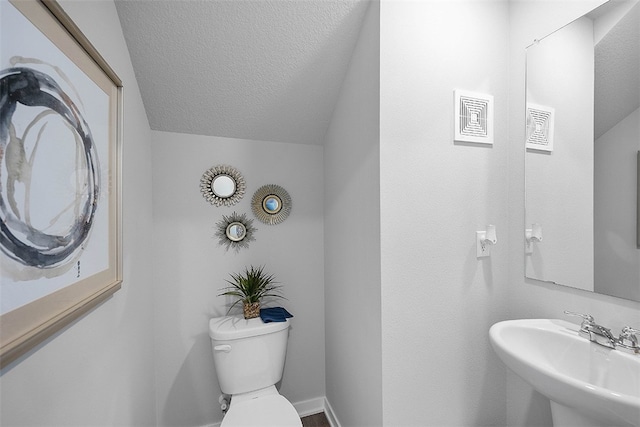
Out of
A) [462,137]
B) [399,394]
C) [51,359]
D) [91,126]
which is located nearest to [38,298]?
[51,359]

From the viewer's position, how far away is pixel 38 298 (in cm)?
53

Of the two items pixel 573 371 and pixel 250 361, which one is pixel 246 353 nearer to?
pixel 250 361

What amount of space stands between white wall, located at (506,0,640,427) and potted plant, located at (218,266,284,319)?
1287mm

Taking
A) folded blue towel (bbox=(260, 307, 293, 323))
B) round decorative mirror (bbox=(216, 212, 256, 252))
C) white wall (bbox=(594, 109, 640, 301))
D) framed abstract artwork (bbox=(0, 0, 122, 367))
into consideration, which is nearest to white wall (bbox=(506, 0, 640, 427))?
white wall (bbox=(594, 109, 640, 301))

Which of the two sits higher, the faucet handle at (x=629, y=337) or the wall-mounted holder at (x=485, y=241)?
the wall-mounted holder at (x=485, y=241)

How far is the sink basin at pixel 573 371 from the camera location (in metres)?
0.67

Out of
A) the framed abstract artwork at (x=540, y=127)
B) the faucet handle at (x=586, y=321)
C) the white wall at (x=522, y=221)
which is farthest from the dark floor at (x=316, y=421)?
the framed abstract artwork at (x=540, y=127)

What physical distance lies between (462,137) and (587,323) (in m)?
0.83

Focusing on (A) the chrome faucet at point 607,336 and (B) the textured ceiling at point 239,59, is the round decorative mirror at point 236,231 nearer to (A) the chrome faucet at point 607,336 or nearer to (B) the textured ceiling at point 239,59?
(B) the textured ceiling at point 239,59

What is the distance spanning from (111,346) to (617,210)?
1.80 meters

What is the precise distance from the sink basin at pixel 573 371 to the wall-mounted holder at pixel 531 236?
0.31 meters

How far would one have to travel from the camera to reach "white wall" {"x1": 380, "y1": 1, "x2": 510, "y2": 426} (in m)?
1.08

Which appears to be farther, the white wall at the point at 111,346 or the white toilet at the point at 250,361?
the white toilet at the point at 250,361

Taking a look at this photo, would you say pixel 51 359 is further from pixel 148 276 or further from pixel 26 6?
pixel 148 276
